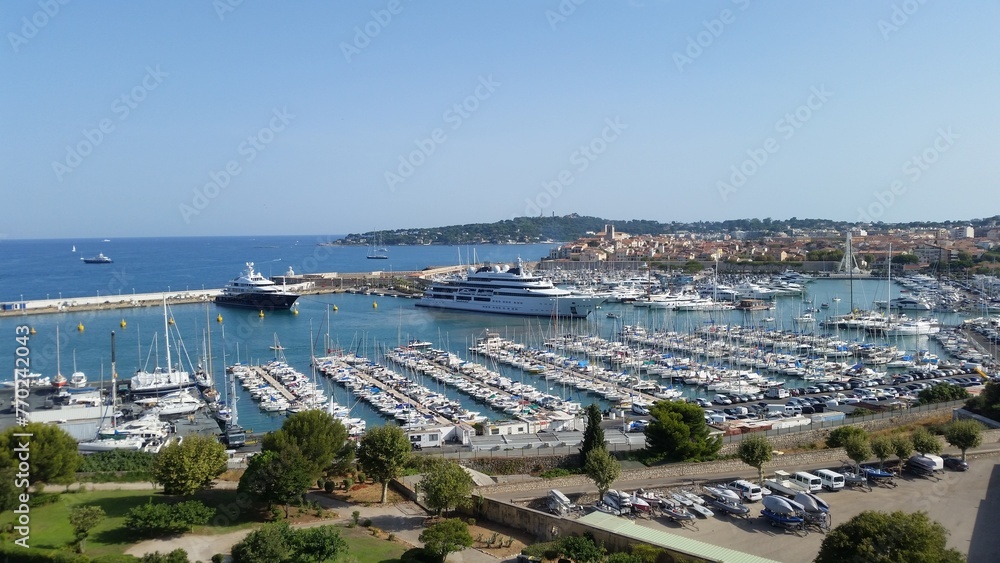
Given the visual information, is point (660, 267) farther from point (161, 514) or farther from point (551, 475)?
point (161, 514)

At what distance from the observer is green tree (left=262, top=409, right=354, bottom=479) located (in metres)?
9.48

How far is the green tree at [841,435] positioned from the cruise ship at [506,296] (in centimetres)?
2182

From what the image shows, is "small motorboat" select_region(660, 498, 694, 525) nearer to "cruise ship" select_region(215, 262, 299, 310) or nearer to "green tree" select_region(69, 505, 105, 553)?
"green tree" select_region(69, 505, 105, 553)

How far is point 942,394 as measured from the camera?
48.9ft

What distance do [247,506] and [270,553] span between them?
2352mm

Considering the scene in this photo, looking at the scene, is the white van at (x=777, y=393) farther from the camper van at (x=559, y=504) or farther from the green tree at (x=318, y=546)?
the green tree at (x=318, y=546)

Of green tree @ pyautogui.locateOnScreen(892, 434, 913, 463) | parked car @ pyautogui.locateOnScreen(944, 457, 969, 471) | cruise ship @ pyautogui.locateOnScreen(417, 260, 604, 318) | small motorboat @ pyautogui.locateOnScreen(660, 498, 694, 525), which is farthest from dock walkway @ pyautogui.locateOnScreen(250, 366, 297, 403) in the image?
cruise ship @ pyautogui.locateOnScreen(417, 260, 604, 318)

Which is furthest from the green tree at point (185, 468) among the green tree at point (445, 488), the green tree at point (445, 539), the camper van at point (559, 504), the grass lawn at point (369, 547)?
the camper van at point (559, 504)

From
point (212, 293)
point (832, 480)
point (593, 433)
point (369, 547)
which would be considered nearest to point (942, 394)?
point (832, 480)

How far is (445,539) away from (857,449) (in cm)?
619

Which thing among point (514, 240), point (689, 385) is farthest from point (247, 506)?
point (514, 240)

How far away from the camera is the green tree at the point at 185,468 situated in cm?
885

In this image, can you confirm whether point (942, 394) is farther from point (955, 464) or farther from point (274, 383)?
point (274, 383)

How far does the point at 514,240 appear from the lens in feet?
412
